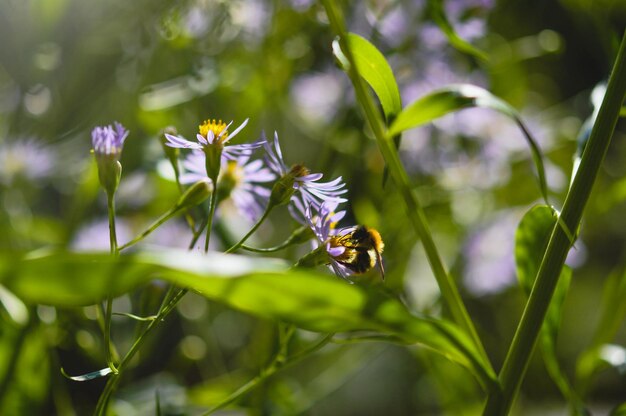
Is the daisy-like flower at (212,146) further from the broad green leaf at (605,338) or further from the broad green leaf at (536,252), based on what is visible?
the broad green leaf at (605,338)

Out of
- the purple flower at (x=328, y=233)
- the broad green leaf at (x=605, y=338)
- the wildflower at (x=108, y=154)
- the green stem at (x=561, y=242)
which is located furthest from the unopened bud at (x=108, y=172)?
the broad green leaf at (x=605, y=338)

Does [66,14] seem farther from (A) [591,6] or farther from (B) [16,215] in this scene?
(A) [591,6]

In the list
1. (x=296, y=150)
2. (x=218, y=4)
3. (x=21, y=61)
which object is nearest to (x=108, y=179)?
(x=218, y=4)

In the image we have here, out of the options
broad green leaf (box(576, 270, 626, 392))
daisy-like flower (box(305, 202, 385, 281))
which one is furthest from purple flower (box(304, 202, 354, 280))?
broad green leaf (box(576, 270, 626, 392))

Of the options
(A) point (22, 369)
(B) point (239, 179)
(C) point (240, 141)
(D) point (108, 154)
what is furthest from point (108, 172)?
(C) point (240, 141)

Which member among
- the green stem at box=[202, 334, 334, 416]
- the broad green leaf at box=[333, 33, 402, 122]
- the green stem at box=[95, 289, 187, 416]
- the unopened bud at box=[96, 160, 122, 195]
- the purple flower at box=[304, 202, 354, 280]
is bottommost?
the green stem at box=[202, 334, 334, 416]

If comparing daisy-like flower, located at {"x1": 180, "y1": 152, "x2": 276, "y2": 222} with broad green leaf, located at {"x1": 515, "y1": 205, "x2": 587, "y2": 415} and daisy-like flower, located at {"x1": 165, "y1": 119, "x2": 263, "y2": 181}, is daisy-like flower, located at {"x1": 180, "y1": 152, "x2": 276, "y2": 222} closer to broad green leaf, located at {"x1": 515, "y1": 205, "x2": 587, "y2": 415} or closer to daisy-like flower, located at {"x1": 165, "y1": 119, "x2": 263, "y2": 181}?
daisy-like flower, located at {"x1": 165, "y1": 119, "x2": 263, "y2": 181}
